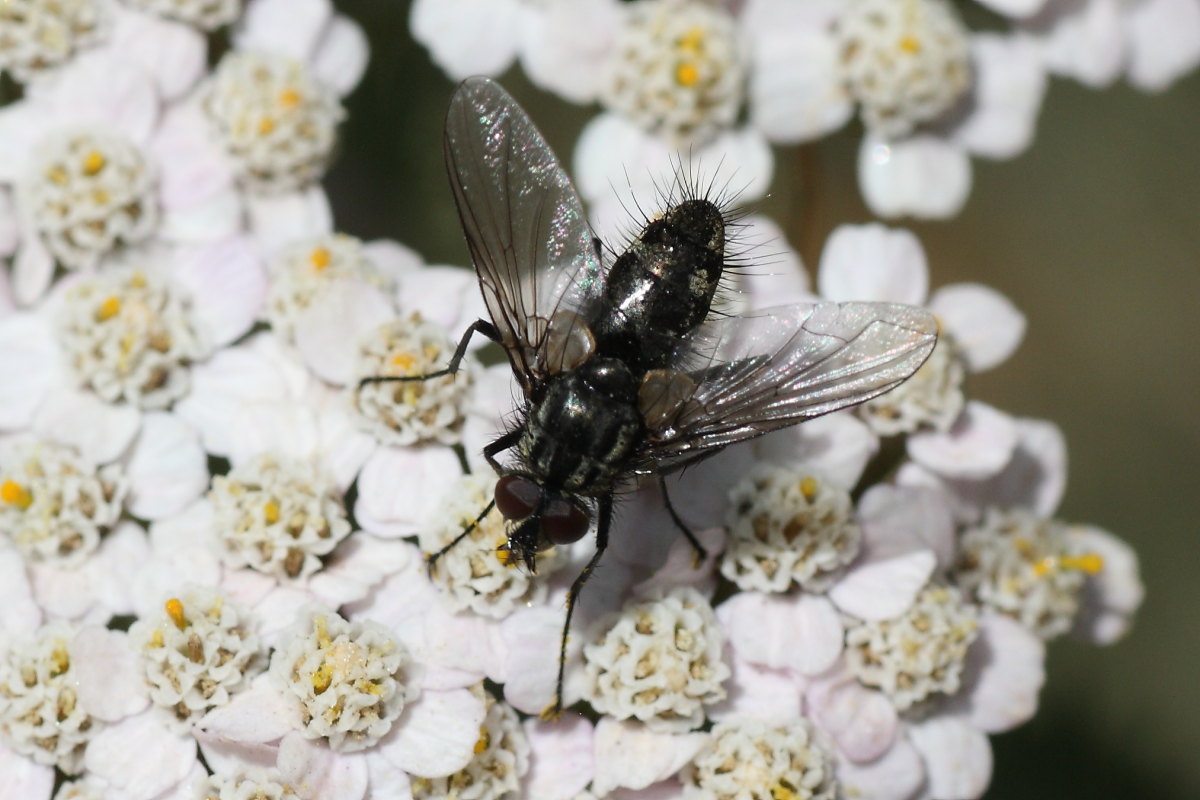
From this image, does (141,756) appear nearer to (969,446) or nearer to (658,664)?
(658,664)

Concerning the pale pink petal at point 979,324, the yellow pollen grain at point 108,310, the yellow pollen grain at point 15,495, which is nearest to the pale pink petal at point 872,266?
the pale pink petal at point 979,324

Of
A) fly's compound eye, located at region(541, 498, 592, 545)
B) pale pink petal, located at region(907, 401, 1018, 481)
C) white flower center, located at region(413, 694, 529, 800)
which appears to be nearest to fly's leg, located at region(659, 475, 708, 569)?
fly's compound eye, located at region(541, 498, 592, 545)

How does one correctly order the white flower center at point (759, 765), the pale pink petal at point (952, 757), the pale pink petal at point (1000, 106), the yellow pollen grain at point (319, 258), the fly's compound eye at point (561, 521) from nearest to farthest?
1. the fly's compound eye at point (561, 521)
2. the white flower center at point (759, 765)
3. the pale pink petal at point (952, 757)
4. the yellow pollen grain at point (319, 258)
5. the pale pink petal at point (1000, 106)

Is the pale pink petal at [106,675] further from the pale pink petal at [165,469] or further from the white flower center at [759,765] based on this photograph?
the white flower center at [759,765]

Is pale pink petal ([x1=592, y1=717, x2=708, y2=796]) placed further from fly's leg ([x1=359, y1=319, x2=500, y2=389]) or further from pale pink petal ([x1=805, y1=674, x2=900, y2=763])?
fly's leg ([x1=359, y1=319, x2=500, y2=389])

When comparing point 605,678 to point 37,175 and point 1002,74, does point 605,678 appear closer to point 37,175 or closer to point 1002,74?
point 37,175

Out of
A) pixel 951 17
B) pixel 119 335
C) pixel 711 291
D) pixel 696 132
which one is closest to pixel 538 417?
pixel 711 291

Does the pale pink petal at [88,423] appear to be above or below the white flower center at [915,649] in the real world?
above
